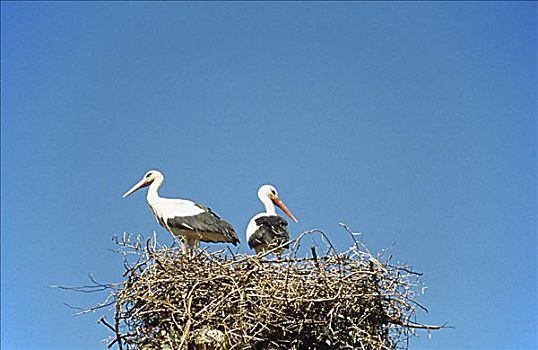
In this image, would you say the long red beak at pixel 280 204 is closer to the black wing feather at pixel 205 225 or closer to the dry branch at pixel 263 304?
the black wing feather at pixel 205 225

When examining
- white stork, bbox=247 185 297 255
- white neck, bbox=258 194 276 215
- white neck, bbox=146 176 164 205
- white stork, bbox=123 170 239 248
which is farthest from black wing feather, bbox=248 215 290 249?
white neck, bbox=146 176 164 205

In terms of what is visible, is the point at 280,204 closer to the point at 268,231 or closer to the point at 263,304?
the point at 268,231

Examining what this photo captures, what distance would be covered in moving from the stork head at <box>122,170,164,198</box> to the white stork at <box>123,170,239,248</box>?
0.44 m

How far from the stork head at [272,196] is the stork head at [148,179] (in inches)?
34.5

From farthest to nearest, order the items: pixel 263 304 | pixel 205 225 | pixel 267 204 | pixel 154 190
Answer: pixel 267 204
pixel 154 190
pixel 205 225
pixel 263 304

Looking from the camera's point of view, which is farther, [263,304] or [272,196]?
[272,196]

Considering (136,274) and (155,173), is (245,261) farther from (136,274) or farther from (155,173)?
(155,173)

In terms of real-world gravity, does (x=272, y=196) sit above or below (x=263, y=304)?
above

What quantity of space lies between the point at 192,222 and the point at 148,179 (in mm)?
1053

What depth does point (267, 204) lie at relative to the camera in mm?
7195

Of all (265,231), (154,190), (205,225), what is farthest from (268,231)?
(154,190)

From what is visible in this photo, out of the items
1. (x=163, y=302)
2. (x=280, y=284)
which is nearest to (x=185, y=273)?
(x=163, y=302)

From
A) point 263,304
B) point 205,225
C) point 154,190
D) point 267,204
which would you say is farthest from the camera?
point 267,204

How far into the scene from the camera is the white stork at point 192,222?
627 cm
